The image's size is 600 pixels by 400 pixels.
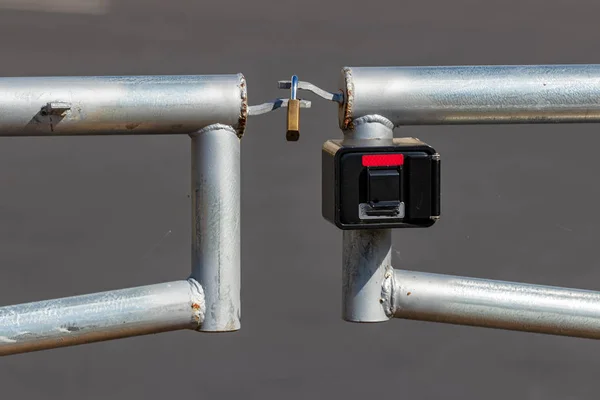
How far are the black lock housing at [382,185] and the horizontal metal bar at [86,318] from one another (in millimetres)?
342

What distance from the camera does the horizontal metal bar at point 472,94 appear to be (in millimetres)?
2152

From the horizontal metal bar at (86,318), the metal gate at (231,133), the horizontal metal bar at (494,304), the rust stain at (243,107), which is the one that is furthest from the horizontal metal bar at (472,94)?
the horizontal metal bar at (86,318)

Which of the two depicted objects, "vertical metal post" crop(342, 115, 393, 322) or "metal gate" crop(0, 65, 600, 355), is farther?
"vertical metal post" crop(342, 115, 393, 322)

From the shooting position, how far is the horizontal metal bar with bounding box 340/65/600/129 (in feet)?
7.06

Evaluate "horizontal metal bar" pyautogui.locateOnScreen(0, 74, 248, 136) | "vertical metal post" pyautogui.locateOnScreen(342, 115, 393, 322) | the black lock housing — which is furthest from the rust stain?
"vertical metal post" pyautogui.locateOnScreen(342, 115, 393, 322)

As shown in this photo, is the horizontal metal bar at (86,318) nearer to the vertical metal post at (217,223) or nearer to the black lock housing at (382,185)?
the vertical metal post at (217,223)

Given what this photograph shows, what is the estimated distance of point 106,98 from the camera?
2.05 m

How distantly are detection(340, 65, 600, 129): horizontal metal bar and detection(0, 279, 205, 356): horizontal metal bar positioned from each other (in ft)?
1.51

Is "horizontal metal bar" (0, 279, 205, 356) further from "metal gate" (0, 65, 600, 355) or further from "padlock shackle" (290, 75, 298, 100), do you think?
"padlock shackle" (290, 75, 298, 100)

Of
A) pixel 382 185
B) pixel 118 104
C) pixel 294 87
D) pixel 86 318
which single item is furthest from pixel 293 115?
pixel 86 318

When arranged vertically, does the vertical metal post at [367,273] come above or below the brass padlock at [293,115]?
below

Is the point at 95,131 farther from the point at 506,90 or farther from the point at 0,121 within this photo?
the point at 506,90

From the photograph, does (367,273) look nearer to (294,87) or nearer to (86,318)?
(294,87)

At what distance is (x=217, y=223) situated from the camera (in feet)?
7.06
